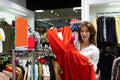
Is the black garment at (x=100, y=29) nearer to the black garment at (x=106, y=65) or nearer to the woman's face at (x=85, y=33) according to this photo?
the black garment at (x=106, y=65)

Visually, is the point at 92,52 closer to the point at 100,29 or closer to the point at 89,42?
the point at 89,42

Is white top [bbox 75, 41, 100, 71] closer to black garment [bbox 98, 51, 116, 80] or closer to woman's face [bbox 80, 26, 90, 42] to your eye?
woman's face [bbox 80, 26, 90, 42]

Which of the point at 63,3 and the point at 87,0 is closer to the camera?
the point at 87,0

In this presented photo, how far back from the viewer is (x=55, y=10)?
8.81m

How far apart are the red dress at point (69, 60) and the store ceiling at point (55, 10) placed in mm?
5486

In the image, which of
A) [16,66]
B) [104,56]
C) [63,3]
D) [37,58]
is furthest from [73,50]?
[63,3]

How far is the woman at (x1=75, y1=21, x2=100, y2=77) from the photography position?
313 centimetres

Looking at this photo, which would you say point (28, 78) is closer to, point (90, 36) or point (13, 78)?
point (13, 78)

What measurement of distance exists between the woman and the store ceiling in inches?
207

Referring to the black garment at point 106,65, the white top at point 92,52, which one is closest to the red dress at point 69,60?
the white top at point 92,52

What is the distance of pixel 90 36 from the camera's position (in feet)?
10.6

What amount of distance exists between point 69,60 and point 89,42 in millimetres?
438

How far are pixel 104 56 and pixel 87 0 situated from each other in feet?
4.45

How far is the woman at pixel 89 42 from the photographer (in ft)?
10.3
